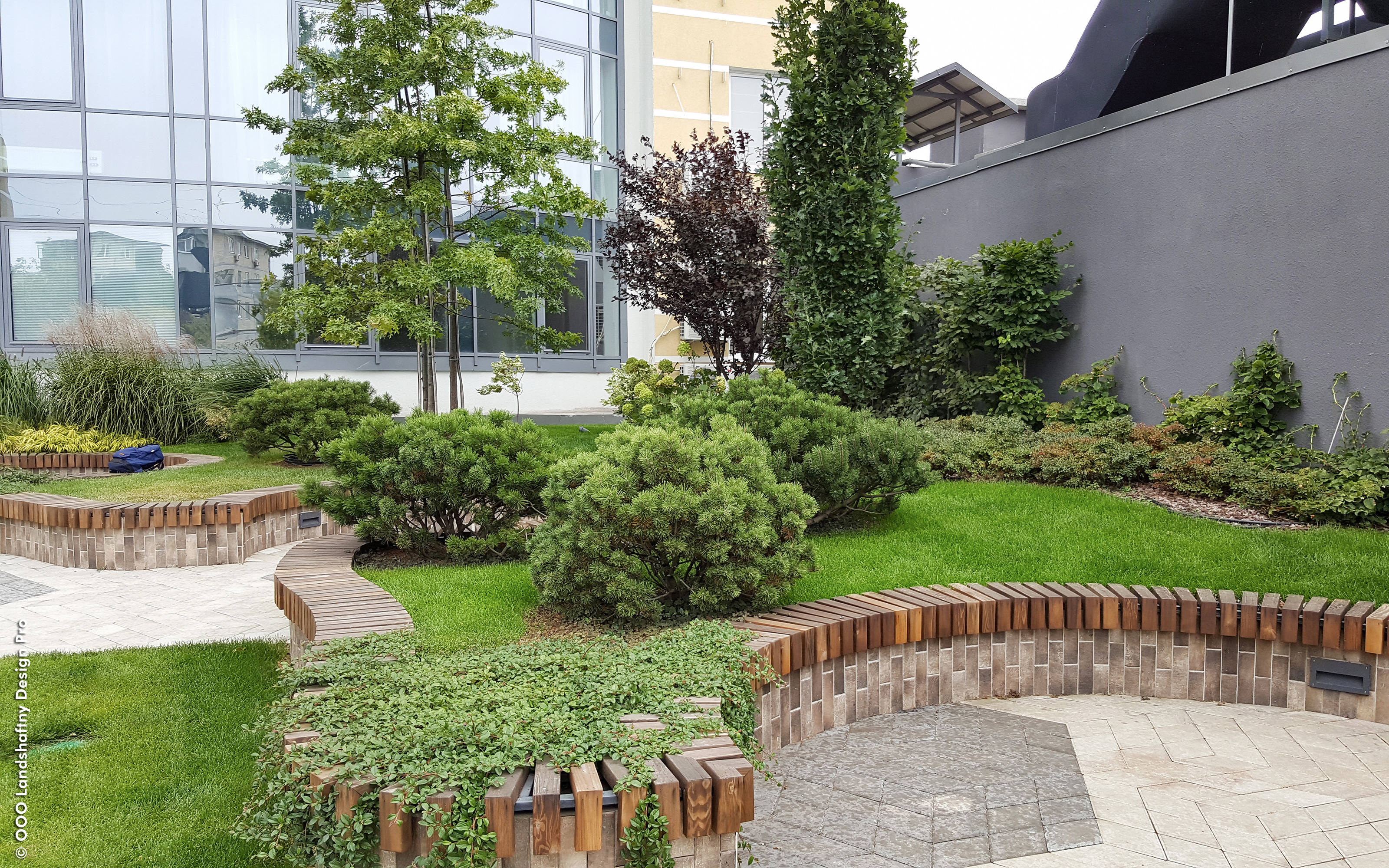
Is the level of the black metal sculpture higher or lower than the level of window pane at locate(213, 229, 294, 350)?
higher

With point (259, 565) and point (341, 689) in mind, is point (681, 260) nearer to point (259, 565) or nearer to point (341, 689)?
point (259, 565)

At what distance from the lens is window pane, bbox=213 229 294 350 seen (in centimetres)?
1552

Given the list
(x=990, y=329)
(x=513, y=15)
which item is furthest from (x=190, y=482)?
(x=513, y=15)

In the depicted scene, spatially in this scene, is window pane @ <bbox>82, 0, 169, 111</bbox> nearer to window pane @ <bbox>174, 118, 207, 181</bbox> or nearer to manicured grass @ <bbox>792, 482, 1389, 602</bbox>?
window pane @ <bbox>174, 118, 207, 181</bbox>

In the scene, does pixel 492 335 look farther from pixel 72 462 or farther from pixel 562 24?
pixel 72 462

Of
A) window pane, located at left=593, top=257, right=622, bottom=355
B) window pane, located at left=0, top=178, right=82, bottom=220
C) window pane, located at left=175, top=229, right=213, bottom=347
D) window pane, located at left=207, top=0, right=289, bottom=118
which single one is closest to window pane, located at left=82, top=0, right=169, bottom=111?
window pane, located at left=207, top=0, right=289, bottom=118

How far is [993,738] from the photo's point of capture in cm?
373

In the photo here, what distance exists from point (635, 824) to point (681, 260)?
9529 millimetres

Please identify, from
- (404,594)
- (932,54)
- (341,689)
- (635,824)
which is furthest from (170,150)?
(635,824)

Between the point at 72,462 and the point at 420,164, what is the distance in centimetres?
517

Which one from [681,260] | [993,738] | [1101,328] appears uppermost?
[681,260]

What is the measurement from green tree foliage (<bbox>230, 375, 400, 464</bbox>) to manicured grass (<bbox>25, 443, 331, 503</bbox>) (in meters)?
0.26

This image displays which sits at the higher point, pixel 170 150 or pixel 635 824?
pixel 170 150

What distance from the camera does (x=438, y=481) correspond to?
5.15 meters
